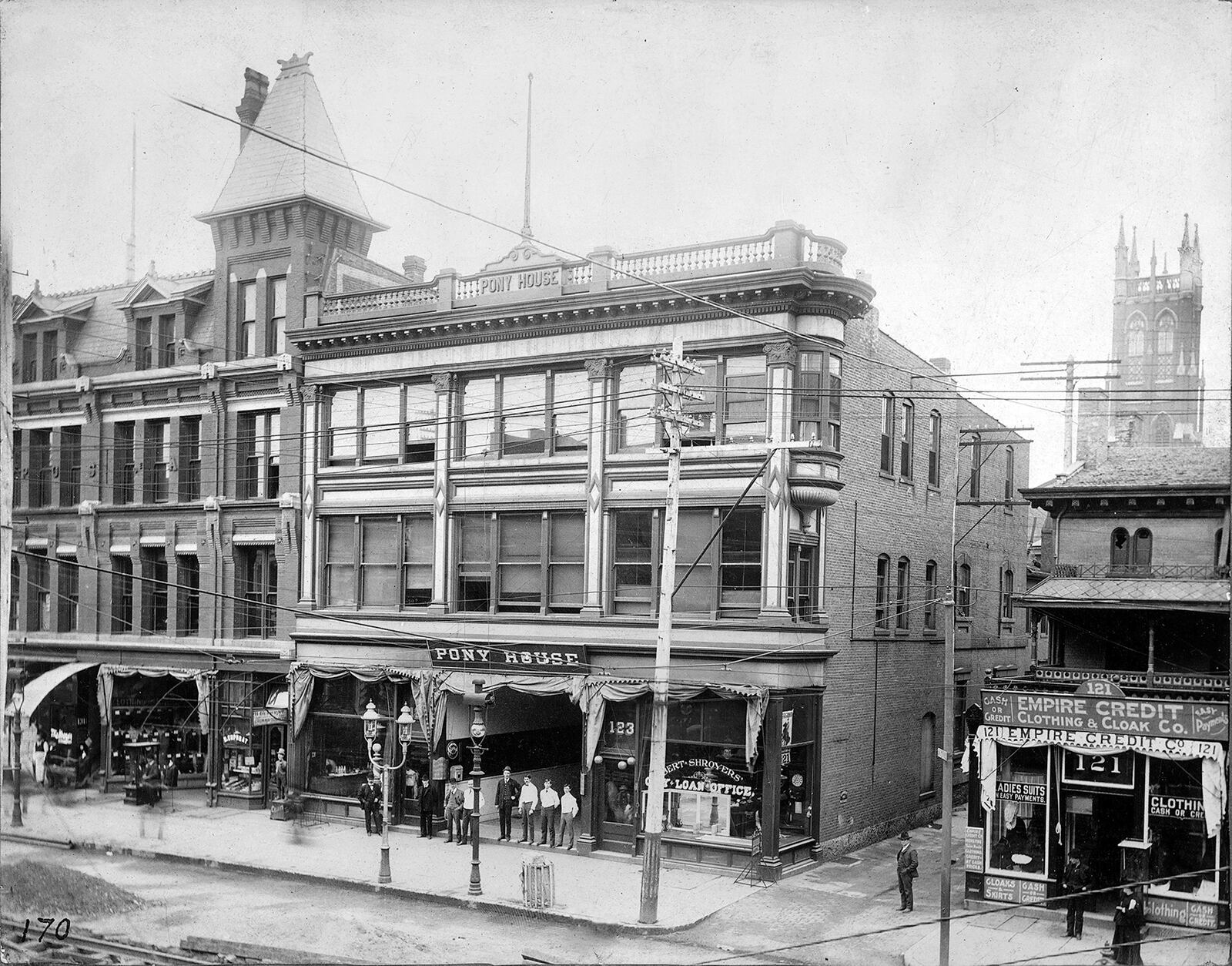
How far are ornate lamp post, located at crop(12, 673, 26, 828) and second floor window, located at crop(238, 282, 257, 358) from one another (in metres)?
11.9

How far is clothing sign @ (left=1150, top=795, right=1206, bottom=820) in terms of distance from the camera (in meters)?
21.6

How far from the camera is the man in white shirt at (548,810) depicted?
2755 cm

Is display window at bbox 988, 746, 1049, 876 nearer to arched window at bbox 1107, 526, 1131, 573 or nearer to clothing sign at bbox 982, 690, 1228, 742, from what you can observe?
clothing sign at bbox 982, 690, 1228, 742

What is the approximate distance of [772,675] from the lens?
83.7 feet

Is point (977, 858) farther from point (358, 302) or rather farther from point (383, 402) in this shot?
point (358, 302)

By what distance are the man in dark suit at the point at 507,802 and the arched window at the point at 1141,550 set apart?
51.0ft

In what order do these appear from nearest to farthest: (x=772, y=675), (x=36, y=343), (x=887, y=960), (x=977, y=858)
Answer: (x=887, y=960) < (x=977, y=858) < (x=772, y=675) < (x=36, y=343)

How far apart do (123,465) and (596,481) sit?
16.8 m

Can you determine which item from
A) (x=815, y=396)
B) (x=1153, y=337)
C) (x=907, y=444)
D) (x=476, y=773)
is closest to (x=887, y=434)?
(x=907, y=444)

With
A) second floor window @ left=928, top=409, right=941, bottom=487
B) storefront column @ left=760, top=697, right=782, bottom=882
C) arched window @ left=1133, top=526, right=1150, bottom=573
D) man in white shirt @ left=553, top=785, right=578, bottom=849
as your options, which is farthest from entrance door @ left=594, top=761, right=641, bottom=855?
second floor window @ left=928, top=409, right=941, bottom=487

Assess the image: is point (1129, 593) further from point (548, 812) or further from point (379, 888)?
point (379, 888)

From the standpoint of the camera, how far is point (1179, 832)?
21.8 metres

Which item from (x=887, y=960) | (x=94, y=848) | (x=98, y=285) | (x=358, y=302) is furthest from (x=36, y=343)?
(x=887, y=960)

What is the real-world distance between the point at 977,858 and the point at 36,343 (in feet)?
106
